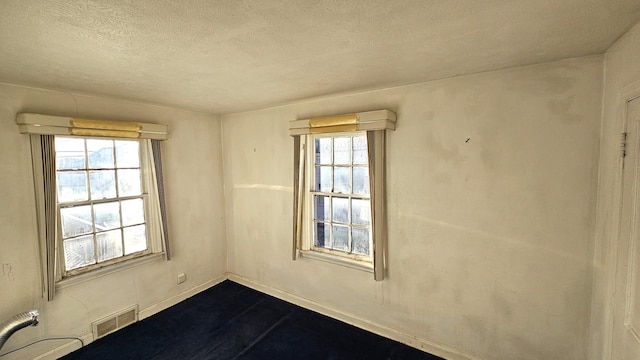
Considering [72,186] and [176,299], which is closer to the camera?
[72,186]

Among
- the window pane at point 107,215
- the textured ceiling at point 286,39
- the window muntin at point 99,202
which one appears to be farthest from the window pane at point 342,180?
the window pane at point 107,215

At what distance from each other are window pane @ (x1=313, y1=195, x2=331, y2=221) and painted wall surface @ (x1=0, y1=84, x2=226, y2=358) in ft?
5.31

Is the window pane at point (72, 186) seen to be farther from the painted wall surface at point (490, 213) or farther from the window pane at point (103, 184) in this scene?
the painted wall surface at point (490, 213)

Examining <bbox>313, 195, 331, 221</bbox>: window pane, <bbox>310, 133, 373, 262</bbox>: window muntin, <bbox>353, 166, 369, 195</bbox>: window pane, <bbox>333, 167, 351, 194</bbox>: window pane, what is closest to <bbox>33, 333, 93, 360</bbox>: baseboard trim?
<bbox>310, 133, 373, 262</bbox>: window muntin

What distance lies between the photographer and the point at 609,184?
1.67 meters

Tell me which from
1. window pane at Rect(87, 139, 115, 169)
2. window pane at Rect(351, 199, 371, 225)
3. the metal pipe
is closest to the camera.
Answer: the metal pipe

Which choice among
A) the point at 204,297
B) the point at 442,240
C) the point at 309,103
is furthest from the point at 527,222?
the point at 204,297

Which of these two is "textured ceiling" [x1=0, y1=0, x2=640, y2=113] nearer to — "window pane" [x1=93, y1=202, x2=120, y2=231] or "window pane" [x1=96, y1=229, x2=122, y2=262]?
"window pane" [x1=93, y1=202, x2=120, y2=231]

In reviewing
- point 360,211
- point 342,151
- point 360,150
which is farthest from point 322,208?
point 360,150

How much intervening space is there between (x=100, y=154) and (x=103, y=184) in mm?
311

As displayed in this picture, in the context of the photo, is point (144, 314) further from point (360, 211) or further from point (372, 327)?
point (360, 211)

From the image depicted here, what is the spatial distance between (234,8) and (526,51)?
1.78 m

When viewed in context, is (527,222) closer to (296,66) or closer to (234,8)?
(296,66)

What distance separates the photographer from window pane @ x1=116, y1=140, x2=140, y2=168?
2.95 meters
